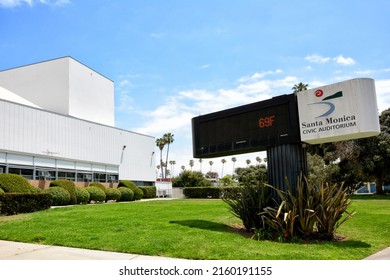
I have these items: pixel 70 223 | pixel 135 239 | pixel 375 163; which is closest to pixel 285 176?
pixel 135 239

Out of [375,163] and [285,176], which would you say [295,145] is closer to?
[285,176]

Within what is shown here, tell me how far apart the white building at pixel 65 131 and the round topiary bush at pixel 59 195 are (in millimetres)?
4400

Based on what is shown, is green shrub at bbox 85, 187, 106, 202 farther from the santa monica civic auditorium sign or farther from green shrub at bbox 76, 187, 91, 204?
the santa monica civic auditorium sign

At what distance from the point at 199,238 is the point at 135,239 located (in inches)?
60.0

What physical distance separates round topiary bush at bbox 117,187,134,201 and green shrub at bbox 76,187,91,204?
5598 millimetres

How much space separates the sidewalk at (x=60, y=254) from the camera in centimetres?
732

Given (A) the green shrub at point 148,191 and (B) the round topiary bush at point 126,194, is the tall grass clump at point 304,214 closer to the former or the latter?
(B) the round topiary bush at point 126,194

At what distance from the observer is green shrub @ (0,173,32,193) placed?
70.4 feet

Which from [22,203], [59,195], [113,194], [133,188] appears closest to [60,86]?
[133,188]

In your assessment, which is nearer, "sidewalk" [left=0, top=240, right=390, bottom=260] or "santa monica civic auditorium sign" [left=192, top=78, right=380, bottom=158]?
"sidewalk" [left=0, top=240, right=390, bottom=260]

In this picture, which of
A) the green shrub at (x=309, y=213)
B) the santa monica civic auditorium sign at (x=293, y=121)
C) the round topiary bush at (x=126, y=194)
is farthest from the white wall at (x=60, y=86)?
the green shrub at (x=309, y=213)

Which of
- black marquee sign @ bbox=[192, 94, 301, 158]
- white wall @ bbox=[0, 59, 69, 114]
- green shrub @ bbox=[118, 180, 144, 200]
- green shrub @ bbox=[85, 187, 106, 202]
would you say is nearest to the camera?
black marquee sign @ bbox=[192, 94, 301, 158]

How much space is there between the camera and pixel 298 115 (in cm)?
1034

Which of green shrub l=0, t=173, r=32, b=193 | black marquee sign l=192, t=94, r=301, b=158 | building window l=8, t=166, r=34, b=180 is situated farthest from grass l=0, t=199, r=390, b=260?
building window l=8, t=166, r=34, b=180
